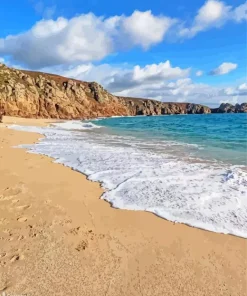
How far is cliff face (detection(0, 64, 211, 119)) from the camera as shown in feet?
231

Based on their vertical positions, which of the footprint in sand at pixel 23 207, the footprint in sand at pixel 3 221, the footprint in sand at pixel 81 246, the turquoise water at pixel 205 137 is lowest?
the turquoise water at pixel 205 137

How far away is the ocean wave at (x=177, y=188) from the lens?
6.00 meters

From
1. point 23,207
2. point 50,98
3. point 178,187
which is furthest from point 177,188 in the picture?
point 50,98

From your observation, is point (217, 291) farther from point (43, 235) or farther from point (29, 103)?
point (29, 103)

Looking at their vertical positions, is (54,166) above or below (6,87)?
below

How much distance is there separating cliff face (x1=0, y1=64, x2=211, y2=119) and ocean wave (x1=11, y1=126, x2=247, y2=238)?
64.5 meters

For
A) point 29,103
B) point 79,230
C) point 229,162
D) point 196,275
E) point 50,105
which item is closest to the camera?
point 196,275

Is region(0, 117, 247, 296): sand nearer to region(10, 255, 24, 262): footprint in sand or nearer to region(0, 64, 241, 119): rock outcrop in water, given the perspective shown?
region(10, 255, 24, 262): footprint in sand

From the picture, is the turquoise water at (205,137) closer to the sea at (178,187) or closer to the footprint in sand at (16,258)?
the sea at (178,187)

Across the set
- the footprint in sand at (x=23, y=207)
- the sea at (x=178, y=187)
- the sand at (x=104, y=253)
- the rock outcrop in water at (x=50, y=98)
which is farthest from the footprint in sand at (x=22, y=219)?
the rock outcrop in water at (x=50, y=98)

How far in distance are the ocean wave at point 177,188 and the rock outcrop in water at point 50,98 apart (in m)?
64.2

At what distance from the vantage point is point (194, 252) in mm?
4645

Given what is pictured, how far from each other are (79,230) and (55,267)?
129 cm

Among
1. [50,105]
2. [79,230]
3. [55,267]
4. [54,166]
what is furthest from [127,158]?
[50,105]
